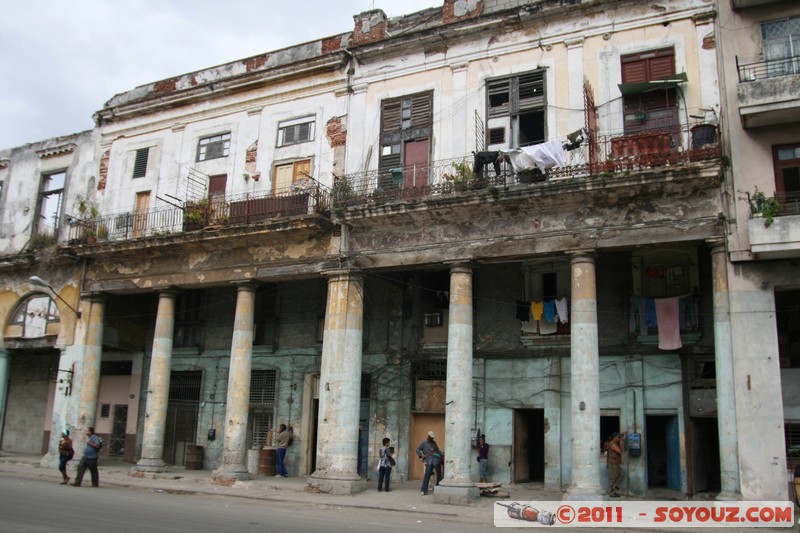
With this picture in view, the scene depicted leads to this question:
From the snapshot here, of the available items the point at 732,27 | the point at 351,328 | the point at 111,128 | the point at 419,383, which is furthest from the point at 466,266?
the point at 111,128

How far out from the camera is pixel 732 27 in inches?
687

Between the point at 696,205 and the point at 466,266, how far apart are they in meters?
5.78

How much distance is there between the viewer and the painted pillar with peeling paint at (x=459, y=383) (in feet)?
58.4

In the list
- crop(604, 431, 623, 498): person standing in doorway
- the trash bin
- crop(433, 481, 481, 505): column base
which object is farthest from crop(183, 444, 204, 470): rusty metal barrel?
the trash bin

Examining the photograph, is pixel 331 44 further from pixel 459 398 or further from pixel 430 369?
pixel 459 398

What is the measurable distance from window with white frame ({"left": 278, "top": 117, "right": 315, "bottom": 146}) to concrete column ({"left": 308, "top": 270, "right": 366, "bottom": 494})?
16.8 feet

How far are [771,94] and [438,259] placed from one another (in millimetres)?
8710

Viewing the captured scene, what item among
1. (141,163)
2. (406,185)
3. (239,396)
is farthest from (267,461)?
(141,163)

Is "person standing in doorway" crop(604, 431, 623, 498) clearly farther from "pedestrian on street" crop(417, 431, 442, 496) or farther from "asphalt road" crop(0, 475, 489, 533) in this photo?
"asphalt road" crop(0, 475, 489, 533)

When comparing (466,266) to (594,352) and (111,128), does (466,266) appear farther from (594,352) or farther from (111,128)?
(111,128)

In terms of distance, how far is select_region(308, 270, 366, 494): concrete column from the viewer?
1931 cm

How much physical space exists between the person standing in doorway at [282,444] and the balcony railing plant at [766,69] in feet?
54.7

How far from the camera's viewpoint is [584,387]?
661 inches

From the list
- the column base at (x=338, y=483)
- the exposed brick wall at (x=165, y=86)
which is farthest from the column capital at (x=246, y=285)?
the exposed brick wall at (x=165, y=86)
